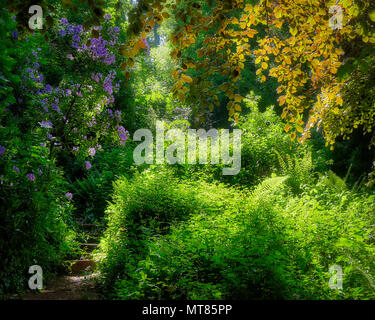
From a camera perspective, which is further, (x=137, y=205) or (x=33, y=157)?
(x=137, y=205)

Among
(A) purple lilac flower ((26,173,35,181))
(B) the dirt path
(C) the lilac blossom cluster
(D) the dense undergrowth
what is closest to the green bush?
(D) the dense undergrowth

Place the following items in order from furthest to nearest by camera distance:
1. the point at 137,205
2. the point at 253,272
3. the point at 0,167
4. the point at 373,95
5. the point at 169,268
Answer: the point at 137,205 → the point at 373,95 → the point at 0,167 → the point at 169,268 → the point at 253,272

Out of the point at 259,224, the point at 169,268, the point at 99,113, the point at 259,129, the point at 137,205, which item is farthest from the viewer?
the point at 259,129

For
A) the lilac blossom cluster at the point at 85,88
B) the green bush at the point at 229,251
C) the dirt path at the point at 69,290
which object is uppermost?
the lilac blossom cluster at the point at 85,88

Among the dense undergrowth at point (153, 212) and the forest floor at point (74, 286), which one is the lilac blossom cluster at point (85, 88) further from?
the forest floor at point (74, 286)

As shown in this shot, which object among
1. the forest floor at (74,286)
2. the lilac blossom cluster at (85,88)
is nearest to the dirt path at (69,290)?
the forest floor at (74,286)

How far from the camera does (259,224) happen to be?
3.64 meters

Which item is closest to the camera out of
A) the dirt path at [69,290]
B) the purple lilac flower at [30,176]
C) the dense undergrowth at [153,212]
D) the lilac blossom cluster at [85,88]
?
the dense undergrowth at [153,212]

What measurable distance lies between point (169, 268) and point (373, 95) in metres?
3.02

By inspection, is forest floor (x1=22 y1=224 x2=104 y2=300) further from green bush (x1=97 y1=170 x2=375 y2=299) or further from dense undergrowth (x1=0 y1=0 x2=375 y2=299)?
green bush (x1=97 y1=170 x2=375 y2=299)

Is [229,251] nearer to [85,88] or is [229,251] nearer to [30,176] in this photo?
[30,176]
